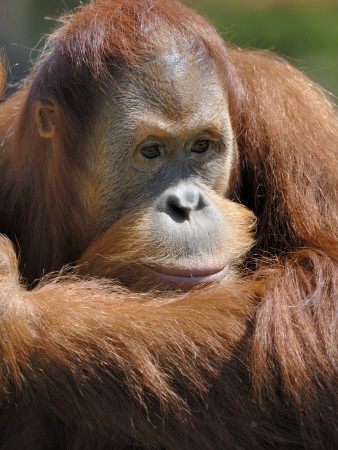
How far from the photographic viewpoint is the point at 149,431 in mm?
1796

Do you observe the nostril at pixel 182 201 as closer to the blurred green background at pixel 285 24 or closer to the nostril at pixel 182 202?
the nostril at pixel 182 202

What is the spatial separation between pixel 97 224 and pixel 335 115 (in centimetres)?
109

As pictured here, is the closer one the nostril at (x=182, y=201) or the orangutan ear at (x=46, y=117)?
the nostril at (x=182, y=201)

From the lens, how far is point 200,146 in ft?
7.56

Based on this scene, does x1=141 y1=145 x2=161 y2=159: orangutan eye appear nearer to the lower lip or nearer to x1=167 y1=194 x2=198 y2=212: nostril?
x1=167 y1=194 x2=198 y2=212: nostril

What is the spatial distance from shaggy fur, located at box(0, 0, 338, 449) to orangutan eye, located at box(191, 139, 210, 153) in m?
0.18

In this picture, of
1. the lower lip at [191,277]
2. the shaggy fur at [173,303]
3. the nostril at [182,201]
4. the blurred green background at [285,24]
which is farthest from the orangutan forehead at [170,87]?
the blurred green background at [285,24]

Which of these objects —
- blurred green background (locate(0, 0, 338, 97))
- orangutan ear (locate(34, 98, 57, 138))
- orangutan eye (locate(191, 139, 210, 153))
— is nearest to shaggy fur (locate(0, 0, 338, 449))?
orangutan ear (locate(34, 98, 57, 138))

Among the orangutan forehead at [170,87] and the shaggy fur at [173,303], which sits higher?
the orangutan forehead at [170,87]

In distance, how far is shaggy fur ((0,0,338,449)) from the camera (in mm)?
1770

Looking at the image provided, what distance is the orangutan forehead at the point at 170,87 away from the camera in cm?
216

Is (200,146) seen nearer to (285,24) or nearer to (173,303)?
(173,303)

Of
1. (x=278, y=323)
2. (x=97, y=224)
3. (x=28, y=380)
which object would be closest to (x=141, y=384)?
(x=28, y=380)

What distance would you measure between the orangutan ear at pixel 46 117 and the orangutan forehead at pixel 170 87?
32cm
